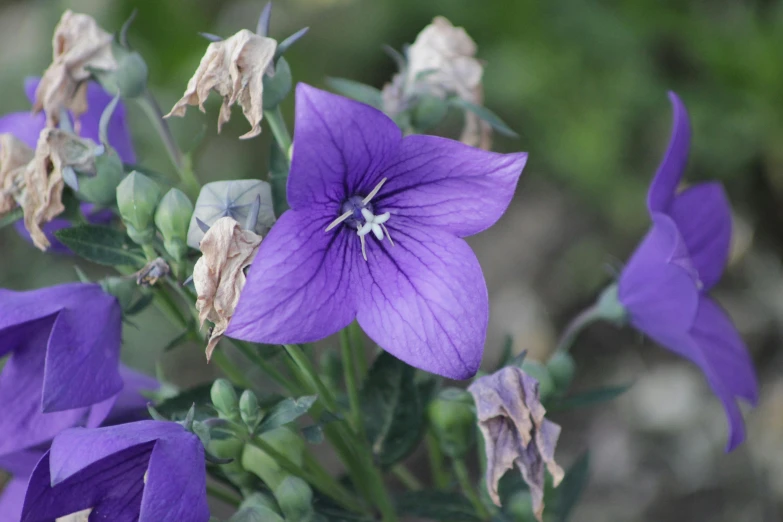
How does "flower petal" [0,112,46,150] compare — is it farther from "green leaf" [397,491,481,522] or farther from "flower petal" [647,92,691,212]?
"flower petal" [647,92,691,212]

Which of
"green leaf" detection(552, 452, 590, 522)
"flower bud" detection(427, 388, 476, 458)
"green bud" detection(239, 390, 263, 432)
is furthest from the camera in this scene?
"green leaf" detection(552, 452, 590, 522)

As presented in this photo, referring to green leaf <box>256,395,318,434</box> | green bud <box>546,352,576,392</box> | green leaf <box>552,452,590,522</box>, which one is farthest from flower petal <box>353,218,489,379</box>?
green leaf <box>552,452,590,522</box>

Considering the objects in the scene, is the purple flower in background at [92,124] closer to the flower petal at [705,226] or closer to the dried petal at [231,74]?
the dried petal at [231,74]

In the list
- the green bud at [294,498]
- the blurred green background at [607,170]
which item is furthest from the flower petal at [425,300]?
the blurred green background at [607,170]

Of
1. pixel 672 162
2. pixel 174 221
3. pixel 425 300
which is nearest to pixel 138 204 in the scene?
pixel 174 221

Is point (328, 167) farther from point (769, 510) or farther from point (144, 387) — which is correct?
point (769, 510)

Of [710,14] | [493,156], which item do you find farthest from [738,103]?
[493,156]
